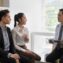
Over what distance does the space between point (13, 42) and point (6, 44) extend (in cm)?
17

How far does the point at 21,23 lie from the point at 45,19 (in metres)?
1.52

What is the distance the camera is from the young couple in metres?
3.15

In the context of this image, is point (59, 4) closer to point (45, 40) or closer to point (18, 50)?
point (45, 40)

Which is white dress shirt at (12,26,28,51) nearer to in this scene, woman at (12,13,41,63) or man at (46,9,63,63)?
woman at (12,13,41,63)

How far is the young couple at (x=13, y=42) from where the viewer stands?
315 centimetres

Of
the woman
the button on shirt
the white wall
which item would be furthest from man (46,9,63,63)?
the white wall

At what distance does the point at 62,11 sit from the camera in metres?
3.63

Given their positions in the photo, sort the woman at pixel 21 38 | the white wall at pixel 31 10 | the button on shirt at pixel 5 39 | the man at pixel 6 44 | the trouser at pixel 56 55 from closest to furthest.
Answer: the man at pixel 6 44, the button on shirt at pixel 5 39, the trouser at pixel 56 55, the woman at pixel 21 38, the white wall at pixel 31 10

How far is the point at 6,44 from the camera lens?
3.34m

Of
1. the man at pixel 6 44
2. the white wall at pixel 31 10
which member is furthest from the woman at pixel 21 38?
the white wall at pixel 31 10

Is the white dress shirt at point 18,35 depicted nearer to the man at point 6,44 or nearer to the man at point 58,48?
the man at point 6,44

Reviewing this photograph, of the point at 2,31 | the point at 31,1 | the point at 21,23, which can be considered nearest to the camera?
the point at 2,31

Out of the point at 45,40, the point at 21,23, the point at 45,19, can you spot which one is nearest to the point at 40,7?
the point at 45,19

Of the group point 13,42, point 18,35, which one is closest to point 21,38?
point 18,35
